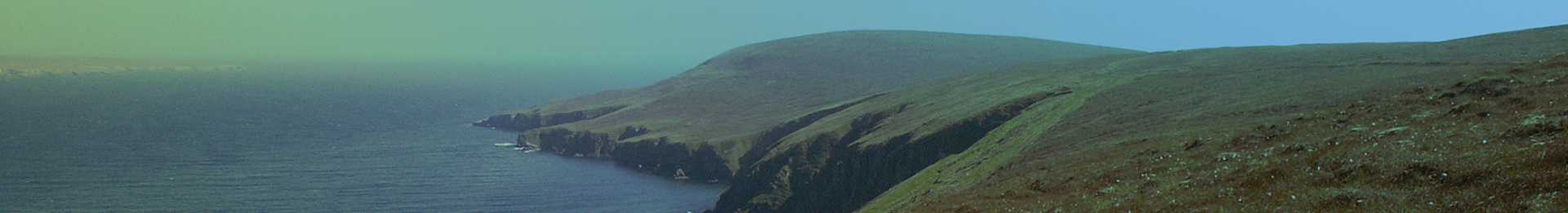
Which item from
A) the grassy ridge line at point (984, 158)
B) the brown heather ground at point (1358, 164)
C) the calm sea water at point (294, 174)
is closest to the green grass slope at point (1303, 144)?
the brown heather ground at point (1358, 164)

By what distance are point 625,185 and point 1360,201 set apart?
10054 centimetres

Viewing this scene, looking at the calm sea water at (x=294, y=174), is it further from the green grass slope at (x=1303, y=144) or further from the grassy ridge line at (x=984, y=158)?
the green grass slope at (x=1303, y=144)

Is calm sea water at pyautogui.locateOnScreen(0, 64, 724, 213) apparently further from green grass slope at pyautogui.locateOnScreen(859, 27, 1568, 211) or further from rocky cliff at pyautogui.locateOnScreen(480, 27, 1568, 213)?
green grass slope at pyautogui.locateOnScreen(859, 27, 1568, 211)

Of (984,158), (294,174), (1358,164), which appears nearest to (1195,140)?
(1358,164)

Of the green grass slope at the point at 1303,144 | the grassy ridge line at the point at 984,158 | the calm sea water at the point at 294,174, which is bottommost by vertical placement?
the calm sea water at the point at 294,174

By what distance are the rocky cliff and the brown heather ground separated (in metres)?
0.09

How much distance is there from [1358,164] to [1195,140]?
16821 mm

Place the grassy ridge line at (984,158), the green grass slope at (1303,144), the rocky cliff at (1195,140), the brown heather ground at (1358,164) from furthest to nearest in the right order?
the grassy ridge line at (984,158) → the rocky cliff at (1195,140) → the green grass slope at (1303,144) → the brown heather ground at (1358,164)

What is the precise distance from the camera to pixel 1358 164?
2747 centimetres

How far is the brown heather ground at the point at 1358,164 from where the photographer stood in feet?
75.5

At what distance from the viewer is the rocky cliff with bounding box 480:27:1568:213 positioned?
2564 cm

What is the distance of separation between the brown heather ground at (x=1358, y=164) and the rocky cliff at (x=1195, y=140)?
0.31ft

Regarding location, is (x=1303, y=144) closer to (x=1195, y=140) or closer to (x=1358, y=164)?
(x=1358, y=164)

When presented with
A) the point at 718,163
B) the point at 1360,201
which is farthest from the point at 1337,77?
the point at 718,163
